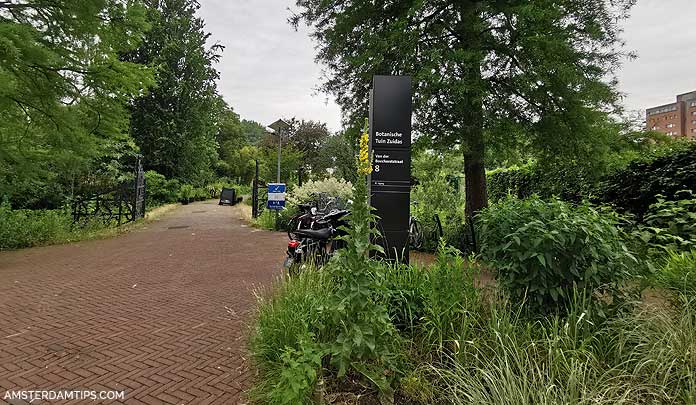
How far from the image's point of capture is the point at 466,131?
21.1ft

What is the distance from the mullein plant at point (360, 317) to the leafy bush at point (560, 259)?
1000mm

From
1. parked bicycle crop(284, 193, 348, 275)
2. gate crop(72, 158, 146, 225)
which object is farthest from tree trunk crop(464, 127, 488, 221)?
gate crop(72, 158, 146, 225)

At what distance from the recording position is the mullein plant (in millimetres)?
2223

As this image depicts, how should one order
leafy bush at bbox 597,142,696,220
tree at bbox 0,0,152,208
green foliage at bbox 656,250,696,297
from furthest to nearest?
tree at bbox 0,0,152,208, leafy bush at bbox 597,142,696,220, green foliage at bbox 656,250,696,297

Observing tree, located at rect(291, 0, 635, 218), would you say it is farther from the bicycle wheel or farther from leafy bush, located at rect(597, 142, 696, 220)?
the bicycle wheel

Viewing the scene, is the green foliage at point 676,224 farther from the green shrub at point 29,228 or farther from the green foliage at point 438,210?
the green shrub at point 29,228

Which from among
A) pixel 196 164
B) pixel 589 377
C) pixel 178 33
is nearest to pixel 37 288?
pixel 589 377

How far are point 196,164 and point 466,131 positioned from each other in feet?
82.9

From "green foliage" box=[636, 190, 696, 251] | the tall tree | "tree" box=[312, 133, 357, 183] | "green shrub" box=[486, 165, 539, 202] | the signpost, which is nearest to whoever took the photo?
"green foliage" box=[636, 190, 696, 251]

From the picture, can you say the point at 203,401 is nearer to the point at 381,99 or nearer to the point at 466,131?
the point at 381,99

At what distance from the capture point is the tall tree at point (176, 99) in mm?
24984

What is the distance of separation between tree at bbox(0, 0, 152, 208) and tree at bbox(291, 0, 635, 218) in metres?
4.43

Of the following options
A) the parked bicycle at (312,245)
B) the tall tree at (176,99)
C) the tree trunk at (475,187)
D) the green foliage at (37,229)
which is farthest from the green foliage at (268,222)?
the tall tree at (176,99)

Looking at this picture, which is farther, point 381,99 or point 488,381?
point 381,99
